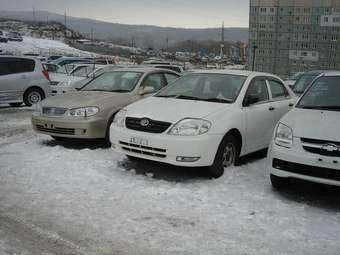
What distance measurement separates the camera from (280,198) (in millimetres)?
5664

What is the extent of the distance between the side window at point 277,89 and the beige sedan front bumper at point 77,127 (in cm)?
299

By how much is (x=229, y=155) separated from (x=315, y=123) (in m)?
1.50

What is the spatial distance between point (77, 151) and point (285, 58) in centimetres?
2285

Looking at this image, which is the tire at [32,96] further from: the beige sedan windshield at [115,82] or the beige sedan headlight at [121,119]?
the beige sedan headlight at [121,119]

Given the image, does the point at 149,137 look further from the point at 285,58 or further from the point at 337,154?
the point at 285,58

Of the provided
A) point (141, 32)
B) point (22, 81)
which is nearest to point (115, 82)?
point (22, 81)

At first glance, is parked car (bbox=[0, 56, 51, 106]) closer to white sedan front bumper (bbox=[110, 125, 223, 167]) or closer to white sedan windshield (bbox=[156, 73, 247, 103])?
white sedan windshield (bbox=[156, 73, 247, 103])

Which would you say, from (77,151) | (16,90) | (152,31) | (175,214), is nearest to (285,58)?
(16,90)

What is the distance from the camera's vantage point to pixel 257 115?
720 cm

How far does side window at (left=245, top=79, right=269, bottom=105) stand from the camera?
7.05 meters

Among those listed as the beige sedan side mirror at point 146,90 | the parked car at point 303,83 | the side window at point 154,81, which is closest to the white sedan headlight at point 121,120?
the beige sedan side mirror at point 146,90

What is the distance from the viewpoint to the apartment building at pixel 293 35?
88.0ft

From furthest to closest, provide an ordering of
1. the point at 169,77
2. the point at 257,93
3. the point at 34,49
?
the point at 34,49 < the point at 169,77 < the point at 257,93

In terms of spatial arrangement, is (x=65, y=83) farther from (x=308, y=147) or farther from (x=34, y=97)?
(x=308, y=147)
